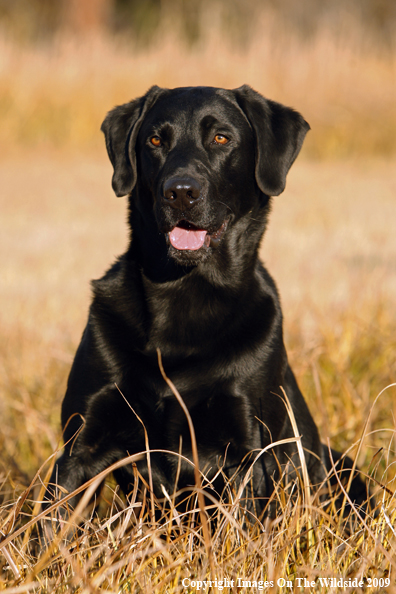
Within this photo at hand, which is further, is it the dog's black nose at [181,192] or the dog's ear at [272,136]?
the dog's ear at [272,136]

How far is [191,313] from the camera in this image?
2.31m

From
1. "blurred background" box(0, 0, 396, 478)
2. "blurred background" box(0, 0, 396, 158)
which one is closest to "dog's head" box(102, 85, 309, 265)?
"blurred background" box(0, 0, 396, 478)

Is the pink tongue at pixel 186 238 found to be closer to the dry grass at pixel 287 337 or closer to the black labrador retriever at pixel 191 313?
the black labrador retriever at pixel 191 313

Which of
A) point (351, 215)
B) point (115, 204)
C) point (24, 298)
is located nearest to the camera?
point (24, 298)

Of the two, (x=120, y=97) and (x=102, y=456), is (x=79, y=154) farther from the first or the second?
(x=102, y=456)

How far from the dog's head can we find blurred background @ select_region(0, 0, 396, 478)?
0.78m

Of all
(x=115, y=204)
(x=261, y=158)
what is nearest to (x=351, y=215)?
(x=115, y=204)

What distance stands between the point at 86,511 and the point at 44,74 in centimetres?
829

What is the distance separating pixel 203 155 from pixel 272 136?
0.29 meters

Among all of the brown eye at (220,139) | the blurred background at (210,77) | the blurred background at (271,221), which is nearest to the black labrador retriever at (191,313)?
the brown eye at (220,139)

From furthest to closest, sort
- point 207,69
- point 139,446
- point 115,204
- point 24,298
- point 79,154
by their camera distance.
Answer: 1. point 207,69
2. point 79,154
3. point 115,204
4. point 24,298
5. point 139,446

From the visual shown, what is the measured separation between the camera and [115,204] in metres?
7.84

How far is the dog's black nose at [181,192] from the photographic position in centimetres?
214

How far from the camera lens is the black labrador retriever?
6.86ft
